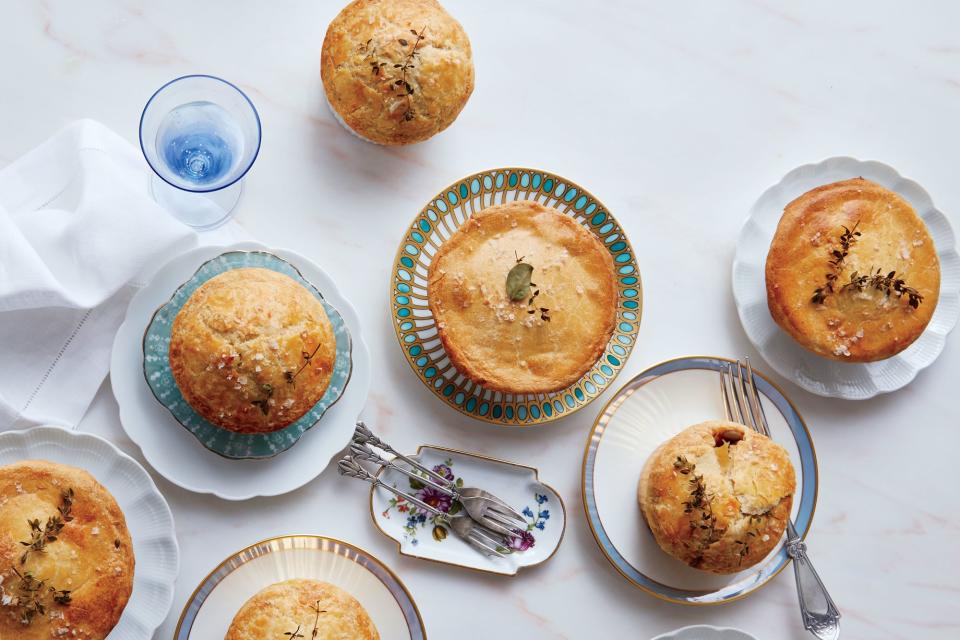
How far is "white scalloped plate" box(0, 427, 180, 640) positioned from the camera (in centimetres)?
300

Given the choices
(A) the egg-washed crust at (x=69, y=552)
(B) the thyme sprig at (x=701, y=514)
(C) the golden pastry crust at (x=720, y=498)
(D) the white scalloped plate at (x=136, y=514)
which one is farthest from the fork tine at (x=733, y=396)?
(A) the egg-washed crust at (x=69, y=552)

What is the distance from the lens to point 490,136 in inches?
137


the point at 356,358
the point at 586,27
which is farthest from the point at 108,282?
the point at 586,27

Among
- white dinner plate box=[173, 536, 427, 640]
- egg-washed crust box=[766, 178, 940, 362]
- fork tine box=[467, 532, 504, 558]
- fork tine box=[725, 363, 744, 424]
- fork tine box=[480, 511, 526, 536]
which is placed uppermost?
egg-washed crust box=[766, 178, 940, 362]

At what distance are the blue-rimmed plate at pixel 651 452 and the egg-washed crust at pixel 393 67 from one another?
1320 millimetres

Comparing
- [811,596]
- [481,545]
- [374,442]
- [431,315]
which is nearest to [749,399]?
[811,596]

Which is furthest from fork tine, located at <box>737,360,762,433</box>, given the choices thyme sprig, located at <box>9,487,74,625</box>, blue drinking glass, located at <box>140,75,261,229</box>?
thyme sprig, located at <box>9,487,74,625</box>

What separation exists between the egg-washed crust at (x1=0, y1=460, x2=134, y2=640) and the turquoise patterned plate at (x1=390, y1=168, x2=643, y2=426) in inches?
47.5

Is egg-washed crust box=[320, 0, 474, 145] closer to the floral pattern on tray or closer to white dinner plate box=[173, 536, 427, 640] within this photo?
the floral pattern on tray

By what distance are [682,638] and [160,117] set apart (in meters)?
2.86

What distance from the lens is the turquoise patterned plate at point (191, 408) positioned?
305 cm

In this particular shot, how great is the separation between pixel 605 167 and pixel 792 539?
1684 millimetres

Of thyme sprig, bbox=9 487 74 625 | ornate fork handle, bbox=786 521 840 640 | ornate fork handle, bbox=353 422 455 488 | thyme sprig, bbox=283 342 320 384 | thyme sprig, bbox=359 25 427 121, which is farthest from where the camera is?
ornate fork handle, bbox=786 521 840 640

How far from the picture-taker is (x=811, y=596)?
3.41 meters
